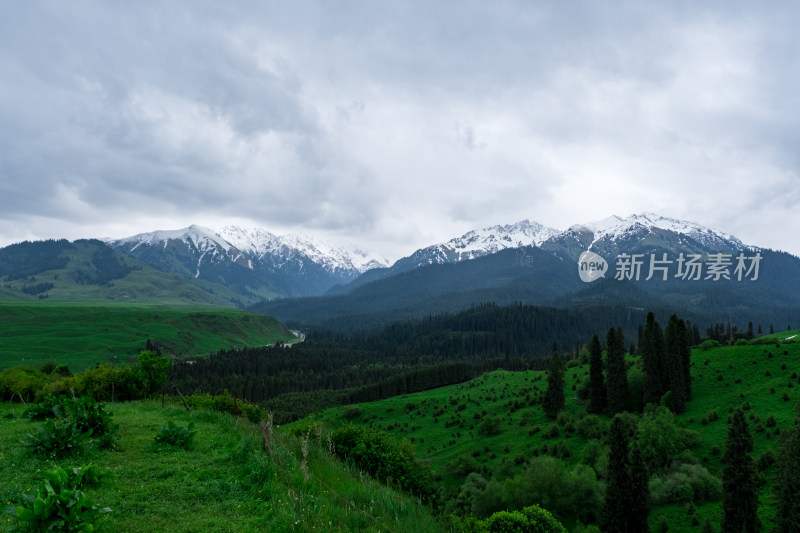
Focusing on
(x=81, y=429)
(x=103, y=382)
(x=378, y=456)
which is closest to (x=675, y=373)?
(x=378, y=456)

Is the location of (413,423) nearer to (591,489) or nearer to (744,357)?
(591,489)

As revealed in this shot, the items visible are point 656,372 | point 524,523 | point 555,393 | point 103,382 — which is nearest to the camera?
point 524,523

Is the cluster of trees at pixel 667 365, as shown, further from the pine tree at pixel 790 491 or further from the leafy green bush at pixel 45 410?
the leafy green bush at pixel 45 410

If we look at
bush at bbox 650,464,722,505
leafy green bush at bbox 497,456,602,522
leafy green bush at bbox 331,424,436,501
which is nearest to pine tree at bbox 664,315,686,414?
bush at bbox 650,464,722,505

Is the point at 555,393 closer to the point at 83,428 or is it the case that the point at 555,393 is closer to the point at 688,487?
the point at 688,487

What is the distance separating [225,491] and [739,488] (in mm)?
51361

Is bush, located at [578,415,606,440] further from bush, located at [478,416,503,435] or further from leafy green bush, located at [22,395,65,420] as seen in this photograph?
leafy green bush, located at [22,395,65,420]

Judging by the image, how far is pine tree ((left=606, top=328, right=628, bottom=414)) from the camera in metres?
87.8

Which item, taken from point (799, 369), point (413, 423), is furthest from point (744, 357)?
point (413, 423)

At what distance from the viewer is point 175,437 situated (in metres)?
19.9

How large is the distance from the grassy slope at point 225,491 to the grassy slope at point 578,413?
52.0 metres

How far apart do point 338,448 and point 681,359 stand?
7873 centimetres

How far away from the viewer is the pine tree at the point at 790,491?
36.4 m

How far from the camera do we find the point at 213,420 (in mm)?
27234
